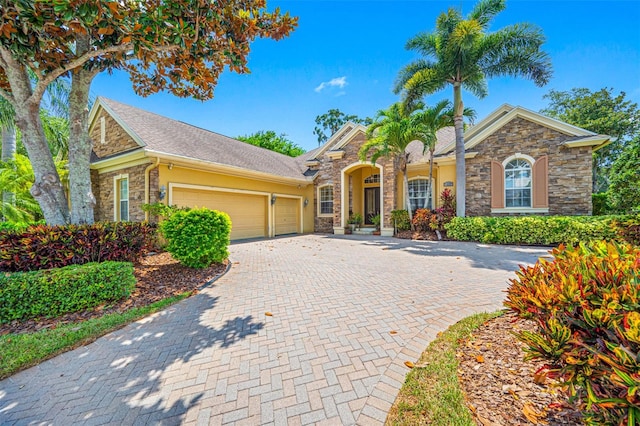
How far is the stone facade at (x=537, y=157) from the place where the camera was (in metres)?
11.0

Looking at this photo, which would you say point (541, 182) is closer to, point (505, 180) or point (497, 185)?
point (505, 180)

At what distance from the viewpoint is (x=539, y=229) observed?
987cm

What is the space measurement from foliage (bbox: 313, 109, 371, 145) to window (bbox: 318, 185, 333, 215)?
21842 mm

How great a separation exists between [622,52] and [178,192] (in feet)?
61.1

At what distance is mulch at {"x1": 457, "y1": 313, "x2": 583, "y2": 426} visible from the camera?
6.37 feet

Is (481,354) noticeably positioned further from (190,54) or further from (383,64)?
(383,64)

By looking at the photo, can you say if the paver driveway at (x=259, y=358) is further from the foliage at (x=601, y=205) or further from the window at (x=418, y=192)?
the foliage at (x=601, y=205)

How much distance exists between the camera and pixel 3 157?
12234 millimetres

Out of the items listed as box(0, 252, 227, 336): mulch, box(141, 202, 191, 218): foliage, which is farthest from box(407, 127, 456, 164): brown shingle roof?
box(141, 202, 191, 218): foliage

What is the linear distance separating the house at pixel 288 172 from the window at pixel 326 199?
0.92m

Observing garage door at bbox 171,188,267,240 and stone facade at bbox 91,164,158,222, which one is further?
garage door at bbox 171,188,267,240

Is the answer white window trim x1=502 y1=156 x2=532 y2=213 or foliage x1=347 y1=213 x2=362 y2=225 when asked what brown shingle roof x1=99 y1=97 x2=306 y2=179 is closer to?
foliage x1=347 y1=213 x2=362 y2=225

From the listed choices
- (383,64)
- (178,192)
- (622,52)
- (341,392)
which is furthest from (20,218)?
(622,52)

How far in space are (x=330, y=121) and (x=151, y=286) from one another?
3470 centimetres
